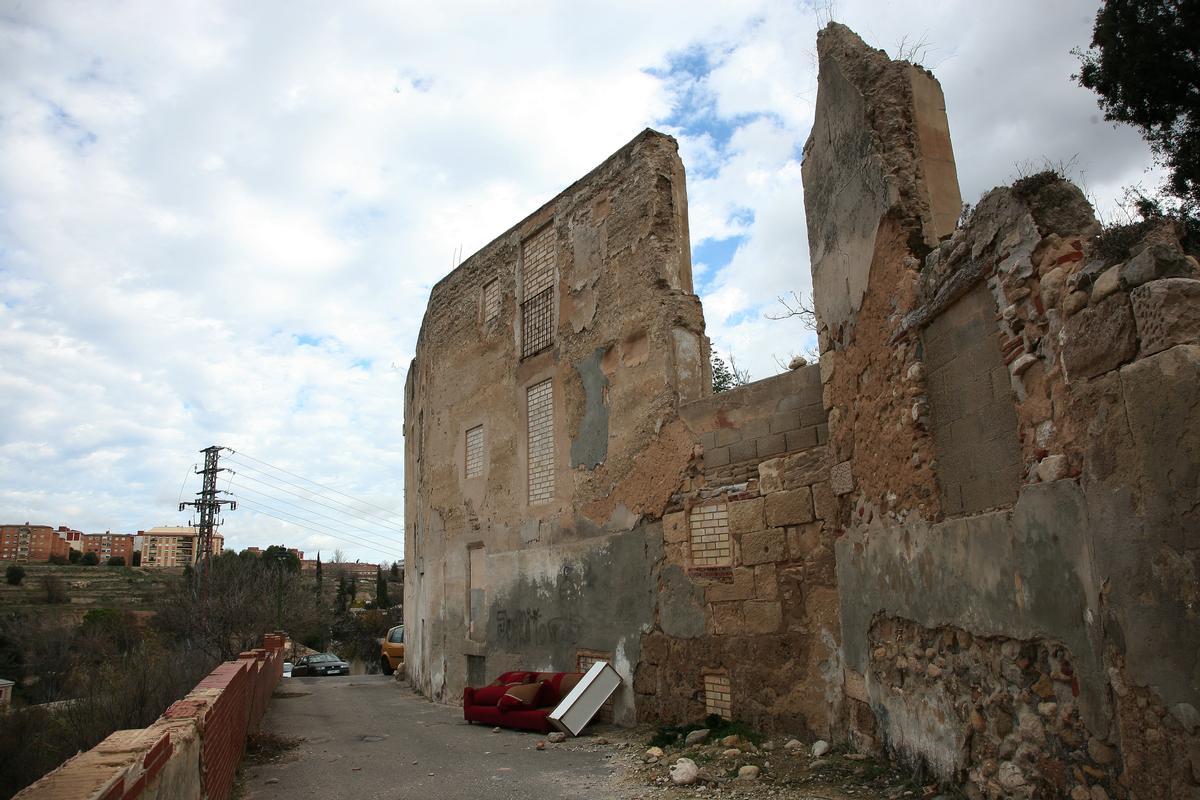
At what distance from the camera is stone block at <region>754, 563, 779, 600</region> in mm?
7941

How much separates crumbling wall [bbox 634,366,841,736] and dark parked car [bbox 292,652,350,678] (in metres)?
24.5

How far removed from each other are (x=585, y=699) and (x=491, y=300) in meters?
7.55

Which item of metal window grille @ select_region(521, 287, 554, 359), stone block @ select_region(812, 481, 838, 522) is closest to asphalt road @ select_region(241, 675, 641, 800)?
stone block @ select_region(812, 481, 838, 522)

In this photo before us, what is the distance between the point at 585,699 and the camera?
9.23 metres

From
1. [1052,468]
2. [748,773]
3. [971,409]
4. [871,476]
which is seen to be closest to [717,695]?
[748,773]

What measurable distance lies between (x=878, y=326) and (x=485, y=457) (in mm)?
8505

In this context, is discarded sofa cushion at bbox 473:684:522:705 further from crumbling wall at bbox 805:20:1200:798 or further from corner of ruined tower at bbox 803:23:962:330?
corner of ruined tower at bbox 803:23:962:330

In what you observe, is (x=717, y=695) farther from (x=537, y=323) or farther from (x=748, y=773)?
(x=537, y=323)

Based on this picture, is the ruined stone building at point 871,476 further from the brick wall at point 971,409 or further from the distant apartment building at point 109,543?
the distant apartment building at point 109,543

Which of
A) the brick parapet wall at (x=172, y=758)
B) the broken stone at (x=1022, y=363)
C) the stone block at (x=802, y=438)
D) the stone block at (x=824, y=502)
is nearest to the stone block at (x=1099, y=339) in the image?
the broken stone at (x=1022, y=363)

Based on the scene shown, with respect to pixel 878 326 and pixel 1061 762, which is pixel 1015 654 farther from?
pixel 878 326

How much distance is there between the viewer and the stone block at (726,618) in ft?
27.1

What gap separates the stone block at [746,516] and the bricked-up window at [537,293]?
15.9 ft

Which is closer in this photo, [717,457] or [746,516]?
[746,516]
